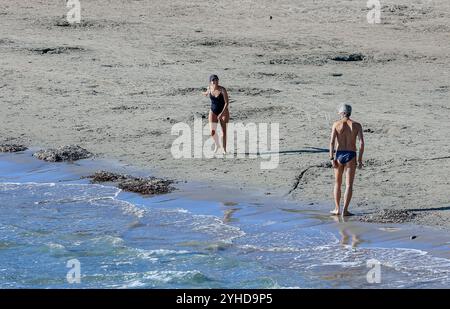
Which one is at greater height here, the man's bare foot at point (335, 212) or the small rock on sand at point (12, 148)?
the small rock on sand at point (12, 148)

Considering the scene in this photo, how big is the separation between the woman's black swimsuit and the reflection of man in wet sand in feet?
11.7

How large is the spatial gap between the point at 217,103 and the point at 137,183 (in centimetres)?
197

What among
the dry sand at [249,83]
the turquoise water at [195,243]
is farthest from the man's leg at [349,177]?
the dry sand at [249,83]

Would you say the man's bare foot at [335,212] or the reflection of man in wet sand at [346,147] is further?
the man's bare foot at [335,212]

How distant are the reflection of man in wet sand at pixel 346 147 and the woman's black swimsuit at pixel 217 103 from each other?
3564mm

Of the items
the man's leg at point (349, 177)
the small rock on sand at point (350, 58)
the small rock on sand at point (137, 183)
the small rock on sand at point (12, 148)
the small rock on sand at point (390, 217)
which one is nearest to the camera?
the man's leg at point (349, 177)

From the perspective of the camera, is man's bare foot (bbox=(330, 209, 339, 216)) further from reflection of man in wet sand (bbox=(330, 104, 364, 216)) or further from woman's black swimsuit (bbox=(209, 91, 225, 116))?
woman's black swimsuit (bbox=(209, 91, 225, 116))

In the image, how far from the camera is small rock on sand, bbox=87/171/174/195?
18.2 metres

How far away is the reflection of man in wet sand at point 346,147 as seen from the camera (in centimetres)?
1544

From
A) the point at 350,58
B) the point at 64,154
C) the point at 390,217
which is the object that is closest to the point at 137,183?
the point at 64,154

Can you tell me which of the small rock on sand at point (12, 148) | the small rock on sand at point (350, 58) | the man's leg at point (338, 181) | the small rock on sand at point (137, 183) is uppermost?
the small rock on sand at point (350, 58)

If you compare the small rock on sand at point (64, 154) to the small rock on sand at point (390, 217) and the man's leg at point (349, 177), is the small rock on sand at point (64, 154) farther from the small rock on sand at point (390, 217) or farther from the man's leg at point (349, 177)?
the small rock on sand at point (390, 217)

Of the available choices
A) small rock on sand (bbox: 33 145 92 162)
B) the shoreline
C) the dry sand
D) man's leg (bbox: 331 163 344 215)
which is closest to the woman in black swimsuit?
the dry sand
